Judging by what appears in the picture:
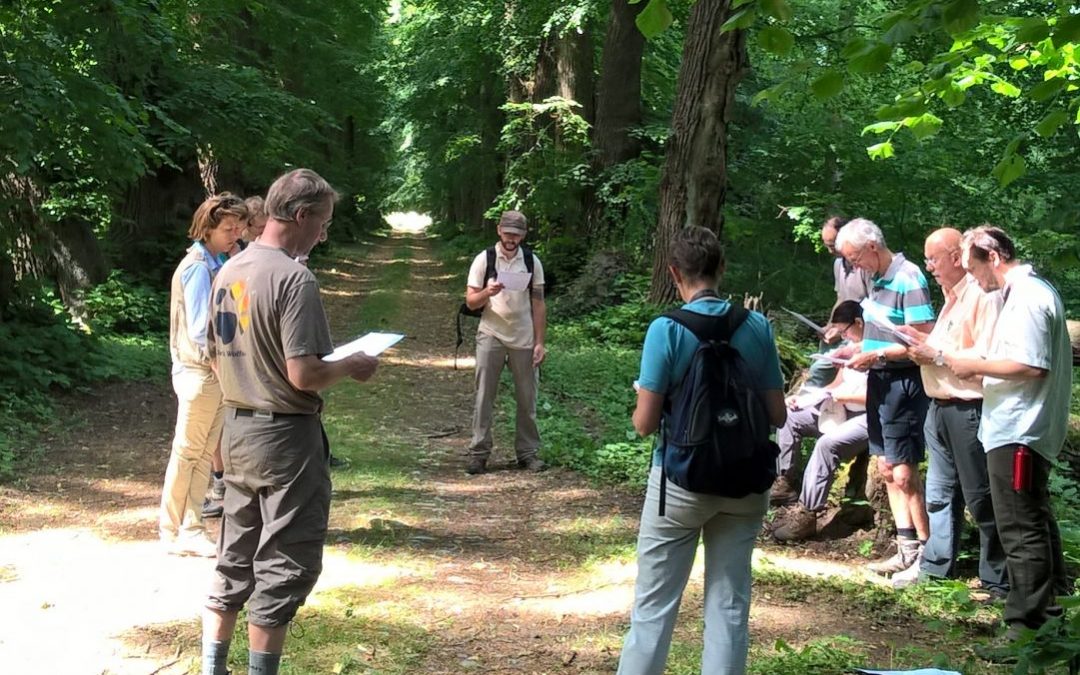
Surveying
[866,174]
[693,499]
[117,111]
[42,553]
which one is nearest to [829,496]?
[693,499]

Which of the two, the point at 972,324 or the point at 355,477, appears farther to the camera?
the point at 355,477

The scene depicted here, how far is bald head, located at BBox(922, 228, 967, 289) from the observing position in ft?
16.8

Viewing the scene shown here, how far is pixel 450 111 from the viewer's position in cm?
2698

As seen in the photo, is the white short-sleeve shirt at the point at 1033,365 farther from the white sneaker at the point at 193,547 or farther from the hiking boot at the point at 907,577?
the white sneaker at the point at 193,547

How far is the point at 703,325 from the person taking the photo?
3.55 metres

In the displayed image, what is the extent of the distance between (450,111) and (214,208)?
22.1 meters

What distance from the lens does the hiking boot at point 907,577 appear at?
5.46m

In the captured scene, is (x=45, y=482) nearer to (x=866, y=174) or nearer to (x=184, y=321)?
(x=184, y=321)

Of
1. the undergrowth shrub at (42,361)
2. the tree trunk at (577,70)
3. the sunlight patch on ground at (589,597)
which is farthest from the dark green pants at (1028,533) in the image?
the tree trunk at (577,70)

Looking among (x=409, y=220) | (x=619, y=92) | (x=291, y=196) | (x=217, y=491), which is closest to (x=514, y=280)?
(x=217, y=491)

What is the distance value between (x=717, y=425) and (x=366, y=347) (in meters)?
1.47

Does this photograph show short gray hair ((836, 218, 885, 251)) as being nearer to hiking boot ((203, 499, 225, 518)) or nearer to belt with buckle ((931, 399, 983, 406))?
belt with buckle ((931, 399, 983, 406))

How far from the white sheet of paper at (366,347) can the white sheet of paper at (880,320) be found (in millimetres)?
2572

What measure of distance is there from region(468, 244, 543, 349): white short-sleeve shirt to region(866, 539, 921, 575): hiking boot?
10.8 ft
